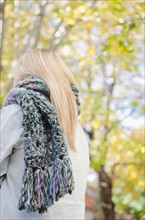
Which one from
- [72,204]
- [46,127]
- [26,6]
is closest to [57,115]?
[46,127]

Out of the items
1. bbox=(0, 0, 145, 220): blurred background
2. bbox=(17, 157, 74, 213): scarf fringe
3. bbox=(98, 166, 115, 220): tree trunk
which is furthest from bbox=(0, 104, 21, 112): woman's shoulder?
bbox=(98, 166, 115, 220): tree trunk

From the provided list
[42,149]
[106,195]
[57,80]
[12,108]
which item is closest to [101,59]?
[57,80]

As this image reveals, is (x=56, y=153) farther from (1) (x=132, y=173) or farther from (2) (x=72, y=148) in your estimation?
(1) (x=132, y=173)

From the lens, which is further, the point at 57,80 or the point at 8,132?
the point at 57,80

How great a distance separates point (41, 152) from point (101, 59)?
166 inches

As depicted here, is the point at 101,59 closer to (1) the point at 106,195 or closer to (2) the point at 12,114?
(2) the point at 12,114

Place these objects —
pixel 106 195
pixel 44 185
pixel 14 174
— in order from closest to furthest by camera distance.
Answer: pixel 44 185 < pixel 14 174 < pixel 106 195

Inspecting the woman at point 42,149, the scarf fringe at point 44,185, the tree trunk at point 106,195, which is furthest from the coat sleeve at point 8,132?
the tree trunk at point 106,195

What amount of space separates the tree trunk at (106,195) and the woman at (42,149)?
815 centimetres

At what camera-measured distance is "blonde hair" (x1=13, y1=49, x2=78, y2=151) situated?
191 centimetres

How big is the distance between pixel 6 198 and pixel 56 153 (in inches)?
10.9

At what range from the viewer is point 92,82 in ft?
32.3

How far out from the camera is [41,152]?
1.72 m

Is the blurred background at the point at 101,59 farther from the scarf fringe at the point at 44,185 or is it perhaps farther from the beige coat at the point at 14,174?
the scarf fringe at the point at 44,185
